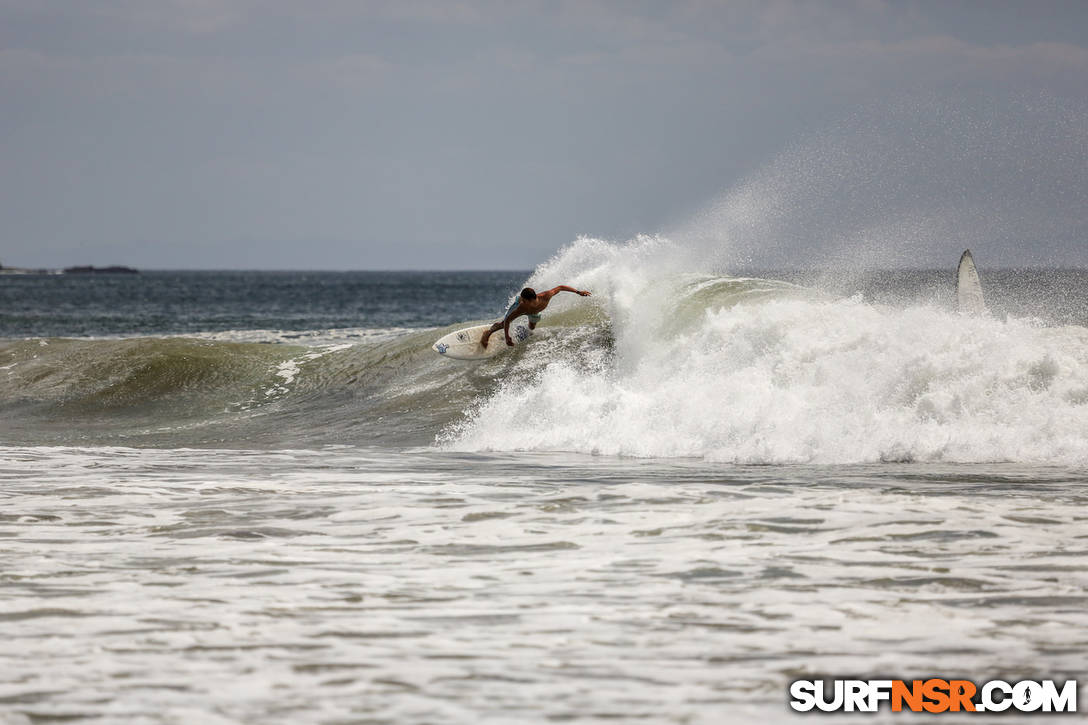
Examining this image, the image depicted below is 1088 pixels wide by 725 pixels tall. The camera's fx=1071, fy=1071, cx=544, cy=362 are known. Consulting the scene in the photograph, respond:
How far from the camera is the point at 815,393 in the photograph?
1153 cm

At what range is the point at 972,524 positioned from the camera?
703 cm

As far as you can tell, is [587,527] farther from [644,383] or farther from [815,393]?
[644,383]

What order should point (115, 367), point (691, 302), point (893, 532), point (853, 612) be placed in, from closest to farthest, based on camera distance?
point (853, 612) → point (893, 532) → point (691, 302) → point (115, 367)

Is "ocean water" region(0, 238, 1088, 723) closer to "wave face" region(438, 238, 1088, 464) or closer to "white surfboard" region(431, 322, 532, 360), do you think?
"wave face" region(438, 238, 1088, 464)

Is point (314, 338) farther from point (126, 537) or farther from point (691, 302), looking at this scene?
point (126, 537)

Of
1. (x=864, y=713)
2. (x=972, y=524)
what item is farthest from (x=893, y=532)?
(x=864, y=713)

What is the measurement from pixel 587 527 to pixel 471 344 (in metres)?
9.23

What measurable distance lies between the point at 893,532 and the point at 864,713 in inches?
115

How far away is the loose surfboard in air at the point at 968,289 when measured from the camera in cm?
1302

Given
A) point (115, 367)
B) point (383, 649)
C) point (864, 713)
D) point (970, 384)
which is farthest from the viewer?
point (115, 367)

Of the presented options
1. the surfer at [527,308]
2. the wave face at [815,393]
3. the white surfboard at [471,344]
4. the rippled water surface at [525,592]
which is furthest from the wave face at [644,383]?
the rippled water surface at [525,592]

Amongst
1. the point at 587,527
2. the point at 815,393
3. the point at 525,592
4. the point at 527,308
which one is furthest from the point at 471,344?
the point at 525,592

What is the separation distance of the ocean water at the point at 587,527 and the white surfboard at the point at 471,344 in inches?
7.9

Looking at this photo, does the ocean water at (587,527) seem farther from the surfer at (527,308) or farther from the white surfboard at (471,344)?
the surfer at (527,308)
